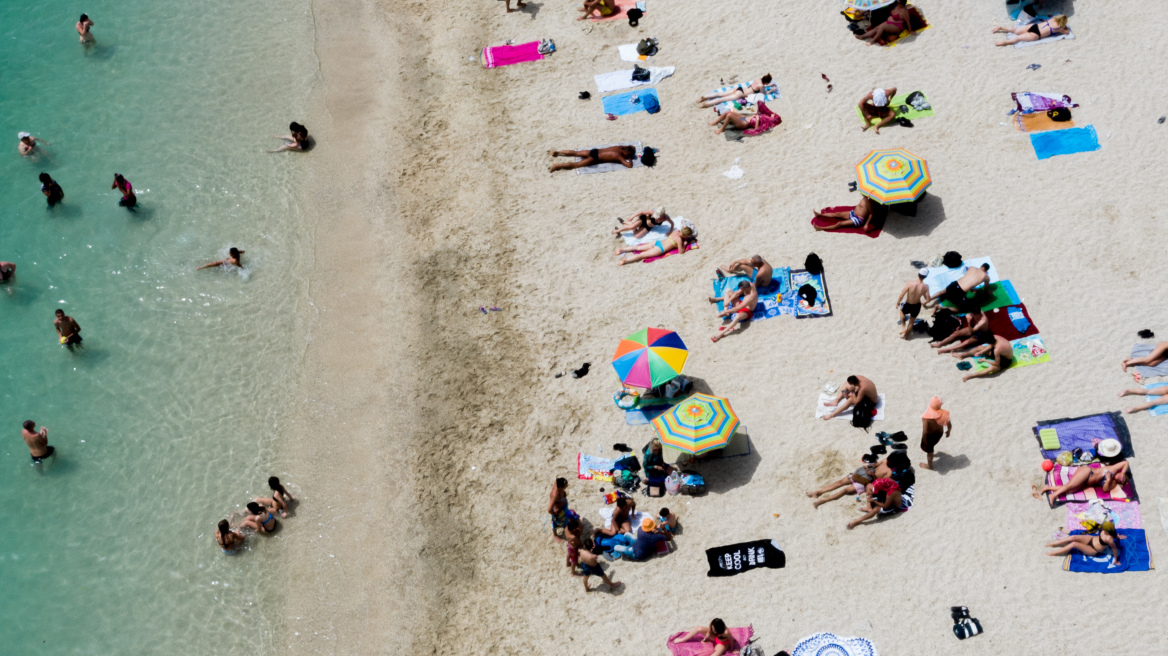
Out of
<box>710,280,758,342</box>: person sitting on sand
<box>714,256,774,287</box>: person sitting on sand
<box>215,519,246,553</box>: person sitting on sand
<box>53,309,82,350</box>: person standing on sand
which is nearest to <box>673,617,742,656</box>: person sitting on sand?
<box>710,280,758,342</box>: person sitting on sand

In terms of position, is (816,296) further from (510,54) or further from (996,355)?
(510,54)

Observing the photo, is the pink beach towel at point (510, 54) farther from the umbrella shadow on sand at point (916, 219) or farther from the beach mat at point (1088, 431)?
the beach mat at point (1088, 431)

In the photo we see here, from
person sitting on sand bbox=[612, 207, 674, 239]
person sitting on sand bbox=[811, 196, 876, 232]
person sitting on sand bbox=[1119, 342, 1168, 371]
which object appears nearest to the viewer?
person sitting on sand bbox=[1119, 342, 1168, 371]

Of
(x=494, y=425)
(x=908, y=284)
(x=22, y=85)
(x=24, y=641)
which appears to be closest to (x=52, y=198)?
(x=22, y=85)

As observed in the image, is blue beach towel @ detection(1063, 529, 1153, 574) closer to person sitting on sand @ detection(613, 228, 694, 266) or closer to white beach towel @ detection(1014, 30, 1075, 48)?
person sitting on sand @ detection(613, 228, 694, 266)

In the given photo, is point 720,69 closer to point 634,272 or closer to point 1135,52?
point 634,272

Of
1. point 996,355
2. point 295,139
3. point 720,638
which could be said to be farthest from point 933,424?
point 295,139
